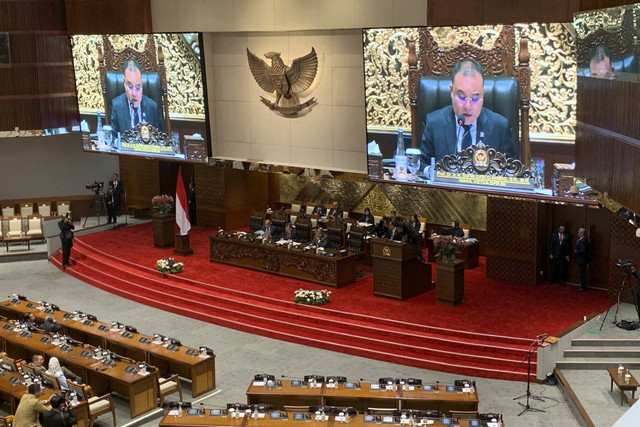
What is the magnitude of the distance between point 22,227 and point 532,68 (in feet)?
48.2

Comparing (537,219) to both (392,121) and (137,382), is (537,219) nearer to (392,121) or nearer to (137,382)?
(392,121)

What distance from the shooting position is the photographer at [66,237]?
20.2m

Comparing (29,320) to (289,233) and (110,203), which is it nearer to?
(289,233)

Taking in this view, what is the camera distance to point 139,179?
24797mm

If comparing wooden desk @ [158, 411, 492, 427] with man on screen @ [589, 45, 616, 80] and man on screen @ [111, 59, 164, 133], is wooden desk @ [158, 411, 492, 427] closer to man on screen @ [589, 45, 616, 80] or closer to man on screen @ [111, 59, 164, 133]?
man on screen @ [589, 45, 616, 80]

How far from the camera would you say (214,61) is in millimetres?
20000

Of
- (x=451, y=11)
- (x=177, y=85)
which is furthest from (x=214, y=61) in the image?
(x=451, y=11)

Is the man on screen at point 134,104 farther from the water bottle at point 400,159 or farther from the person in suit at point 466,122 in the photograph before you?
the person in suit at point 466,122

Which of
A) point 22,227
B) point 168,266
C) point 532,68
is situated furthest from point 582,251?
point 22,227

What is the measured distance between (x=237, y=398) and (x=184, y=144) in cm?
923

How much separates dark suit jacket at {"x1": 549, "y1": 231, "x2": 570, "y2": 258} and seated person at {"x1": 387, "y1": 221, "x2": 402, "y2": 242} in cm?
310

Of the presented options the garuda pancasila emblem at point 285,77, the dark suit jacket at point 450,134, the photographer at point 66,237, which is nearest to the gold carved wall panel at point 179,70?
the garuda pancasila emblem at point 285,77

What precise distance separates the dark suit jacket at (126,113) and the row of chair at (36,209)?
3.51m

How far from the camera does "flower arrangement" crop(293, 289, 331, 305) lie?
1599 centimetres
